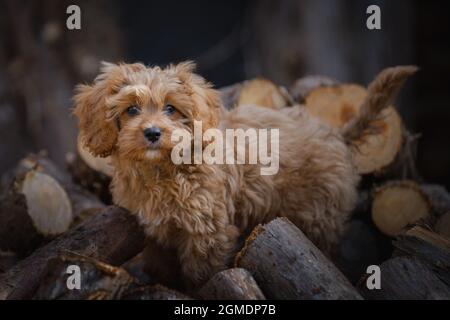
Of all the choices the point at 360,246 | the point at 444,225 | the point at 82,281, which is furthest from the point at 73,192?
the point at 444,225

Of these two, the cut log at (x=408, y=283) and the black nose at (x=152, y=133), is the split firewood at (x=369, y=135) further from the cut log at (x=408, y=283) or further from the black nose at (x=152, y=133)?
the black nose at (x=152, y=133)

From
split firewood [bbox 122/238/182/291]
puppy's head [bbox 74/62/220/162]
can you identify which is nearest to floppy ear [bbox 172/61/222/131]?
puppy's head [bbox 74/62/220/162]

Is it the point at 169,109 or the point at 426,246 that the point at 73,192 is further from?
the point at 426,246

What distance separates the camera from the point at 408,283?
3281 mm

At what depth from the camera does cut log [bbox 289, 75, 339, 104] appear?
514 cm

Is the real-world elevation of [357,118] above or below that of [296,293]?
above

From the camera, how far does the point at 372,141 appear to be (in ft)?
15.6

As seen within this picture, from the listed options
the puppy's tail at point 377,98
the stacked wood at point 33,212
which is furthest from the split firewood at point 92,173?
the puppy's tail at point 377,98

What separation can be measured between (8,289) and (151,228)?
931mm

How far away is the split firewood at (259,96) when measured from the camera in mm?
5074

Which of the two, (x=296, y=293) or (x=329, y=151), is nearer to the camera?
(x=296, y=293)

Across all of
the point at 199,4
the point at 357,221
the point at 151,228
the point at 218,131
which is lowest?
the point at 357,221
